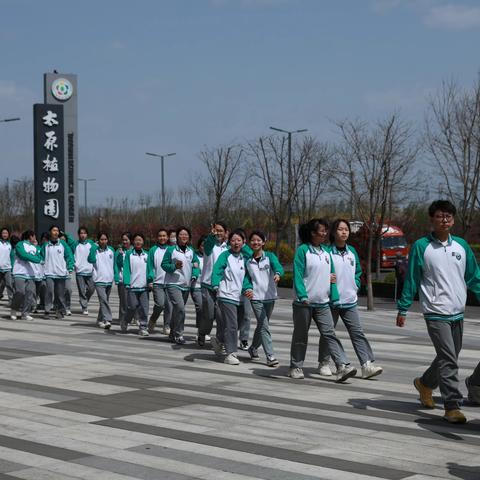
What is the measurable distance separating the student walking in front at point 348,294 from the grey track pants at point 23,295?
972 centimetres

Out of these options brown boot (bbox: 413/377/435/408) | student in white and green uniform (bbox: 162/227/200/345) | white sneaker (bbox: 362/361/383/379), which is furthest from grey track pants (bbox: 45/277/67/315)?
brown boot (bbox: 413/377/435/408)

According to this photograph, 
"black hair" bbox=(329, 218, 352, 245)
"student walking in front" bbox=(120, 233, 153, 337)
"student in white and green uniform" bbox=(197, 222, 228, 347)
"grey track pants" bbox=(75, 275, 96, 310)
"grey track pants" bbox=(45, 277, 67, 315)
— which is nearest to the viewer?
"black hair" bbox=(329, 218, 352, 245)

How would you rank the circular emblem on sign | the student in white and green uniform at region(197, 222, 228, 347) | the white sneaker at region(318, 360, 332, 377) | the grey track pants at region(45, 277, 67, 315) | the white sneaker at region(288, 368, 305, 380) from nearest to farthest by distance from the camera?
the white sneaker at region(288, 368, 305, 380), the white sneaker at region(318, 360, 332, 377), the student in white and green uniform at region(197, 222, 228, 347), the grey track pants at region(45, 277, 67, 315), the circular emblem on sign

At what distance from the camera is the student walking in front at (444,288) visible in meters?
8.48

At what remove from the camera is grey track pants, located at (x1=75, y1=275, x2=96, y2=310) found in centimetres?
2069

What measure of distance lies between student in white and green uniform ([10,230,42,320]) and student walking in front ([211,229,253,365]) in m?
7.77

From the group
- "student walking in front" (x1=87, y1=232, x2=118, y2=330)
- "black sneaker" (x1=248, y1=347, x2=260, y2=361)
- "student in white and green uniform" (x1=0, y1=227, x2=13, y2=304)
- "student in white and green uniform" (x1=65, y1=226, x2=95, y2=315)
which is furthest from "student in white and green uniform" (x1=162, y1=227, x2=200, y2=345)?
"student in white and green uniform" (x1=0, y1=227, x2=13, y2=304)

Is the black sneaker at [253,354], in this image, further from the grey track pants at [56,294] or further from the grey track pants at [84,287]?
the grey track pants at [84,287]

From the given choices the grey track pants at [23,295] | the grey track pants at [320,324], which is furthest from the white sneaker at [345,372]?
the grey track pants at [23,295]

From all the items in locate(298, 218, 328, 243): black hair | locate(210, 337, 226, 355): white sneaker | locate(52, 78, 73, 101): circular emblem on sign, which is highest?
locate(52, 78, 73, 101): circular emblem on sign

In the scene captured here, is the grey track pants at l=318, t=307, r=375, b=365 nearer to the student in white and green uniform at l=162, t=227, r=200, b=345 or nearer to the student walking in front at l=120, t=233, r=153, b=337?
the student in white and green uniform at l=162, t=227, r=200, b=345

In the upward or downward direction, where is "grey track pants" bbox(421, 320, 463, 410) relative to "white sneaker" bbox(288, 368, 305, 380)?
upward

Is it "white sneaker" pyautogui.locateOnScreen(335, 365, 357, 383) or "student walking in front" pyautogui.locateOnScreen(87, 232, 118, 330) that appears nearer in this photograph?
"white sneaker" pyautogui.locateOnScreen(335, 365, 357, 383)

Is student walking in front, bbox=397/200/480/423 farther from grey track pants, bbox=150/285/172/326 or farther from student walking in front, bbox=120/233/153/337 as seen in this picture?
student walking in front, bbox=120/233/153/337
